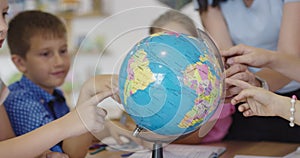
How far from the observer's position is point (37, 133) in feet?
4.91

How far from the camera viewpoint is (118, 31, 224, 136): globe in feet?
4.05

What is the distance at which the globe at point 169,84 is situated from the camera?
124cm

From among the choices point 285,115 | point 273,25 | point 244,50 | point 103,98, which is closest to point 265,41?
point 273,25

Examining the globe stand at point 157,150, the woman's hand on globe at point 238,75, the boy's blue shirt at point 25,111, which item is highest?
the woman's hand on globe at point 238,75

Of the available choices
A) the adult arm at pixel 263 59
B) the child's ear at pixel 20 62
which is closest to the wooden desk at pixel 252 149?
the adult arm at pixel 263 59

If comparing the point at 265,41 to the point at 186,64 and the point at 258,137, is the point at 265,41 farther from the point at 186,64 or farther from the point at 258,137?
the point at 186,64

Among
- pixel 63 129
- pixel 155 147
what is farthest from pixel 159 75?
pixel 63 129

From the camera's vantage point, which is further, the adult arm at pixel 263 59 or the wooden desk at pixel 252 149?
the wooden desk at pixel 252 149

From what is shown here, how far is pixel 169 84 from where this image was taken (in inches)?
48.5

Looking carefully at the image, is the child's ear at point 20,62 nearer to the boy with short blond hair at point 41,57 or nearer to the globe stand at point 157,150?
the boy with short blond hair at point 41,57

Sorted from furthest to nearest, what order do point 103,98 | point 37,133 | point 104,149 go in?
point 104,149, point 37,133, point 103,98

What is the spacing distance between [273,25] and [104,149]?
86 cm

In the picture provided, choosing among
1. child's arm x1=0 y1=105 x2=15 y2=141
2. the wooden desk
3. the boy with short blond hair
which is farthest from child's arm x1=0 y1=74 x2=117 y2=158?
the boy with short blond hair

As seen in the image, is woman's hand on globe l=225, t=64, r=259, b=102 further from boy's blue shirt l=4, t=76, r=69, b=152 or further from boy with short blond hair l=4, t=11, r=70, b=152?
boy with short blond hair l=4, t=11, r=70, b=152
